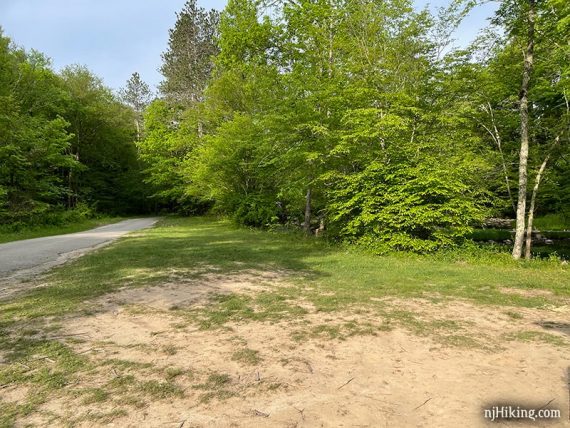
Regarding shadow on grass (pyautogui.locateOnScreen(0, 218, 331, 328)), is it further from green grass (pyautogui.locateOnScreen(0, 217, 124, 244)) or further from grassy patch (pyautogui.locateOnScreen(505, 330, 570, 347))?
green grass (pyautogui.locateOnScreen(0, 217, 124, 244))

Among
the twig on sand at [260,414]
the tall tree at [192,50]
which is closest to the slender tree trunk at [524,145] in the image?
the twig on sand at [260,414]

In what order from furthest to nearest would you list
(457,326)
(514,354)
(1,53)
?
(1,53)
(457,326)
(514,354)

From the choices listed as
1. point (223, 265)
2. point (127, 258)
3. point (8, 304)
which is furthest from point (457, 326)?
point (127, 258)

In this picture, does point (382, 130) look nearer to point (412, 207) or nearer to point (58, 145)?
point (412, 207)

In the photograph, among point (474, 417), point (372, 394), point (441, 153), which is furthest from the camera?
point (441, 153)

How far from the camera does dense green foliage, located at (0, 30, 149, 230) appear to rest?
1914 cm

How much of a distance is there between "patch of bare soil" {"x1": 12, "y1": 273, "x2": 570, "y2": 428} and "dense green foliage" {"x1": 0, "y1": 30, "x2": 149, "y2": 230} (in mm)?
17669

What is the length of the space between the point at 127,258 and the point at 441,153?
9.48 meters

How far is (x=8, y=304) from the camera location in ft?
17.3

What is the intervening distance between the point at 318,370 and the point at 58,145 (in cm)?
2512

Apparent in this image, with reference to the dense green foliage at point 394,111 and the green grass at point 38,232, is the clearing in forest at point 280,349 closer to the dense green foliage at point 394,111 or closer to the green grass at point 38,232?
the dense green foliage at point 394,111

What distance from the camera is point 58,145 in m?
22.9

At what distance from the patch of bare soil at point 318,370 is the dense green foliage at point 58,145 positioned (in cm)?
1767

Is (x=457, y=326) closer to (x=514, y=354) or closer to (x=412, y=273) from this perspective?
(x=514, y=354)
